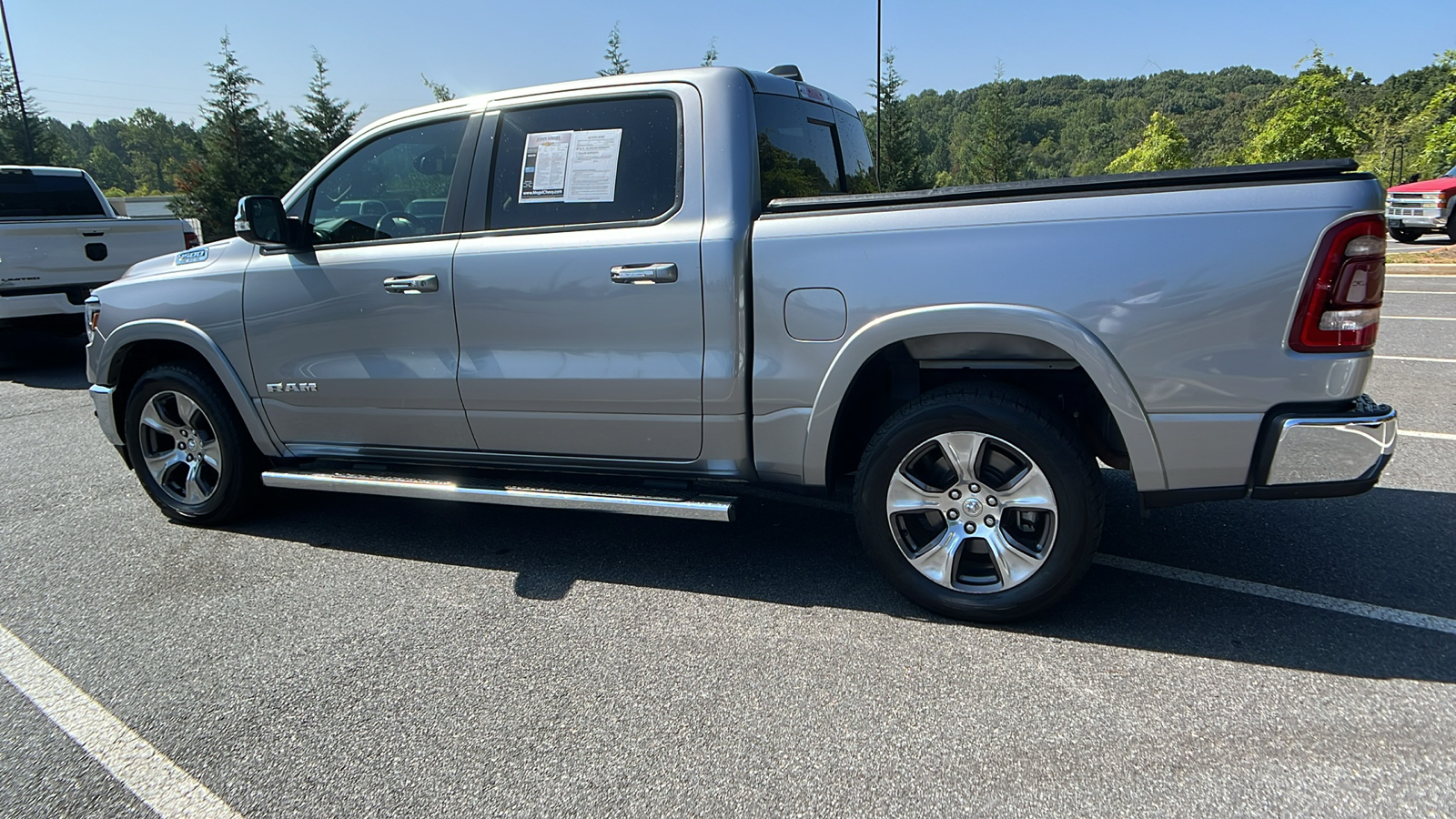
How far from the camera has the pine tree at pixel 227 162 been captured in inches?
1147

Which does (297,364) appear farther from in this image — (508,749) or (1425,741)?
(1425,741)

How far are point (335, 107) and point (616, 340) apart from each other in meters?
32.8

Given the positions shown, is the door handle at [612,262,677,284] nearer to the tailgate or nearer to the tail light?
the tail light

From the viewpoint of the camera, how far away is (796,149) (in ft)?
12.8

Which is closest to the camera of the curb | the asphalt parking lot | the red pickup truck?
the asphalt parking lot

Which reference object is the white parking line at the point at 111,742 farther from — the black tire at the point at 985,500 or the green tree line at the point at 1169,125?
the green tree line at the point at 1169,125

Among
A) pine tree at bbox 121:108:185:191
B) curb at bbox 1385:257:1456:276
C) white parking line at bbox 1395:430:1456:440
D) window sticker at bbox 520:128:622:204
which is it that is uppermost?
pine tree at bbox 121:108:185:191

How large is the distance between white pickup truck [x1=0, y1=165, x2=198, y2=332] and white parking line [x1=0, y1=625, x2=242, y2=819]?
23.4 ft

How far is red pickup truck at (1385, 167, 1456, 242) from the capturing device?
17703 mm

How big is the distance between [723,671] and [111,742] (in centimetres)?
188

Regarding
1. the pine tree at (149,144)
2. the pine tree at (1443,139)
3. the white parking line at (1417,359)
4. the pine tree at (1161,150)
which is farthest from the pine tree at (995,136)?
the pine tree at (149,144)

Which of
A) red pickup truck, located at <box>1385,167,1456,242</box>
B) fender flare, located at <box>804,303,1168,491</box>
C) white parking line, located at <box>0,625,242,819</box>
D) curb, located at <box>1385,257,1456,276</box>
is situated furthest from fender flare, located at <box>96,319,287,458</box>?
red pickup truck, located at <box>1385,167,1456,242</box>

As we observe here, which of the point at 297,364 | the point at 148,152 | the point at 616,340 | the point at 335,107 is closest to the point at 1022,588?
the point at 616,340

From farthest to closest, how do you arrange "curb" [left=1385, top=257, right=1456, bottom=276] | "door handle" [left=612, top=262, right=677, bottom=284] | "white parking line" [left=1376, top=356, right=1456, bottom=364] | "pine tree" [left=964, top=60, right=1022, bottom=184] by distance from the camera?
"pine tree" [left=964, top=60, right=1022, bottom=184]
"curb" [left=1385, top=257, right=1456, bottom=276]
"white parking line" [left=1376, top=356, right=1456, bottom=364]
"door handle" [left=612, top=262, right=677, bottom=284]
